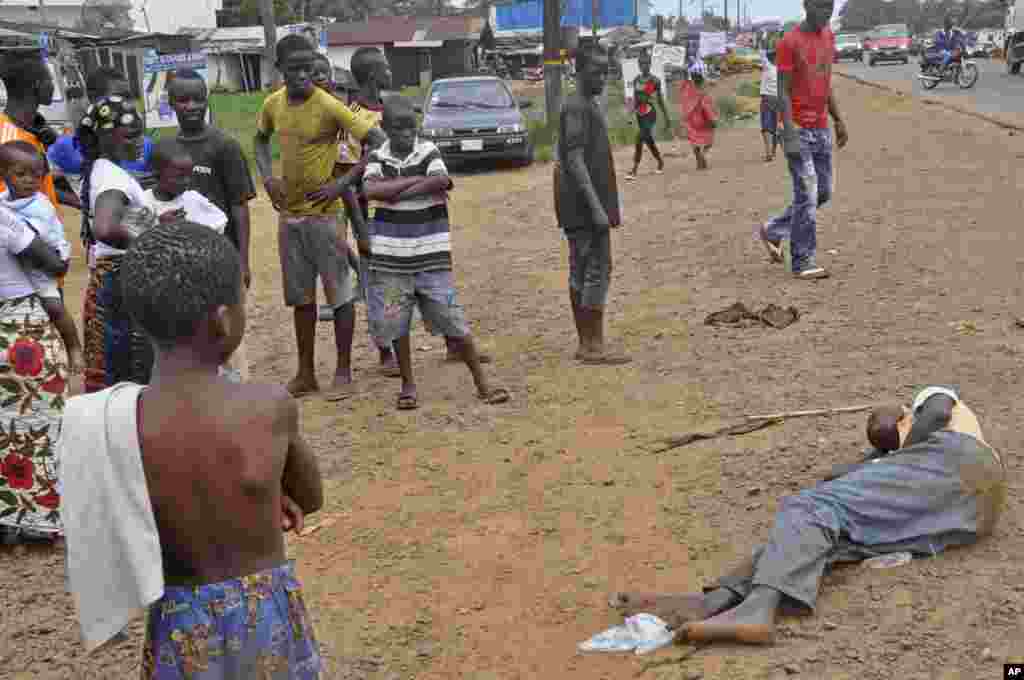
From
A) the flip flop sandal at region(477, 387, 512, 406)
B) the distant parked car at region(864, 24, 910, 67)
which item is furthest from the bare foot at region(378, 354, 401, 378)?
the distant parked car at region(864, 24, 910, 67)

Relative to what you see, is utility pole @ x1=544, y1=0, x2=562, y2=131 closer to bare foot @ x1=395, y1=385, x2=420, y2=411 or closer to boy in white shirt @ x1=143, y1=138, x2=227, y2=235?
bare foot @ x1=395, y1=385, x2=420, y2=411

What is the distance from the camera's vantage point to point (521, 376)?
6.82m

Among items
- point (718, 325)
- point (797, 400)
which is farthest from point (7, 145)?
point (718, 325)

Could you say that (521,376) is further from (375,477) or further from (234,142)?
(234,142)

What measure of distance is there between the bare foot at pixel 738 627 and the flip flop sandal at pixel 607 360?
11.3 feet

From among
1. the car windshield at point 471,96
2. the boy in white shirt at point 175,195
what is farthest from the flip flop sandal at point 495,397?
the car windshield at point 471,96

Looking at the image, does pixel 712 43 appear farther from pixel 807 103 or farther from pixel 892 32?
pixel 807 103

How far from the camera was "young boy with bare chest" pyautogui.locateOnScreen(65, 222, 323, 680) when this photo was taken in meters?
2.10

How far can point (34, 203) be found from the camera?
4527 mm

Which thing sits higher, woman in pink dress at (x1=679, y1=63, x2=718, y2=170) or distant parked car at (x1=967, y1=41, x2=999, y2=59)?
woman in pink dress at (x1=679, y1=63, x2=718, y2=170)

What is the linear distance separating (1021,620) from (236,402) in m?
2.44

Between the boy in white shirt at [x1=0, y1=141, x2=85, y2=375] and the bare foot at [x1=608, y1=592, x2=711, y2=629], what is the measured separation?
2.48 meters

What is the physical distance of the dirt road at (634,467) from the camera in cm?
360

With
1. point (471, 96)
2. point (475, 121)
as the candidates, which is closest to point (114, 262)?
point (475, 121)
